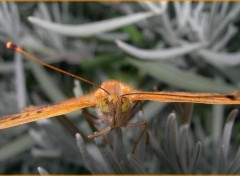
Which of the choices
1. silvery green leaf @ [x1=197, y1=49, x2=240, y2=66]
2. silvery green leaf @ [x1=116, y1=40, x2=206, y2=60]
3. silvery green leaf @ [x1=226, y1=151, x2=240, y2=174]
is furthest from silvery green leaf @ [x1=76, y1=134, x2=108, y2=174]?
silvery green leaf @ [x1=197, y1=49, x2=240, y2=66]

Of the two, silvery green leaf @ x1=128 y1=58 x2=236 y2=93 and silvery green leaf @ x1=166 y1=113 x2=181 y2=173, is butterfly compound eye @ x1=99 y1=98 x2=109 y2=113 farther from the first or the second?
silvery green leaf @ x1=128 y1=58 x2=236 y2=93

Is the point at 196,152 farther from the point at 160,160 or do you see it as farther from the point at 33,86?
the point at 33,86

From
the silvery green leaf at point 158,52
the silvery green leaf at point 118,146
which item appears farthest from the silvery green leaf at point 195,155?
the silvery green leaf at point 158,52

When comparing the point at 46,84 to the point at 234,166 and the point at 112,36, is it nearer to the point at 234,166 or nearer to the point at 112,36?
the point at 112,36

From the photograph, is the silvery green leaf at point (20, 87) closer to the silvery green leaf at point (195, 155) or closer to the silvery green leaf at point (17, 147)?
the silvery green leaf at point (17, 147)

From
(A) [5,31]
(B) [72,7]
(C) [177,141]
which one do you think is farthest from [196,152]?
(B) [72,7]

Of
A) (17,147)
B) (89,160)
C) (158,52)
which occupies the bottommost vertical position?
(17,147)

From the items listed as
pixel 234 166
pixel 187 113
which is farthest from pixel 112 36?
pixel 234 166
